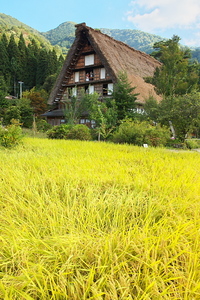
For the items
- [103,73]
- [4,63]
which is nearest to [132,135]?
[103,73]

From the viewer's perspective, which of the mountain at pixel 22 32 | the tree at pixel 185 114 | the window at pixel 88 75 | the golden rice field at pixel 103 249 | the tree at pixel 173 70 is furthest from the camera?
the mountain at pixel 22 32

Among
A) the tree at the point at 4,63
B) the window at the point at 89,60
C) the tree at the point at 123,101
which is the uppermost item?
the tree at the point at 4,63

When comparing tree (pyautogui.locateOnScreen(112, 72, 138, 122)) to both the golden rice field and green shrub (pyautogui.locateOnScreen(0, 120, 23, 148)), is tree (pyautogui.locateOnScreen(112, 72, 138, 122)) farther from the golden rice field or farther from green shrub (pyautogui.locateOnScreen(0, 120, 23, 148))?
the golden rice field

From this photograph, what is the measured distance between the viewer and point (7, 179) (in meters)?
2.08

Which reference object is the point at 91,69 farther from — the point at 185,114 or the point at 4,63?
the point at 4,63

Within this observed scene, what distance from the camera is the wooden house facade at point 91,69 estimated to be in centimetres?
1506

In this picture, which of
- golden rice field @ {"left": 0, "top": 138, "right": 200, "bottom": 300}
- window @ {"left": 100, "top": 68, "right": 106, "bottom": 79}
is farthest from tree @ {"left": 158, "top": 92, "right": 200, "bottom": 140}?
window @ {"left": 100, "top": 68, "right": 106, "bottom": 79}

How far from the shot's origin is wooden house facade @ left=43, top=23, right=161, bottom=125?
1506 centimetres

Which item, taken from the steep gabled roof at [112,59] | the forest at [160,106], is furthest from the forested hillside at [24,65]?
the steep gabled roof at [112,59]

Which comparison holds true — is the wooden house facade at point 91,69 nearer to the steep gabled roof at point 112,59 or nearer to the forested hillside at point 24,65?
the steep gabled roof at point 112,59

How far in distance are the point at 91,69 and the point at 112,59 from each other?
274cm

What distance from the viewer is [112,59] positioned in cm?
1459

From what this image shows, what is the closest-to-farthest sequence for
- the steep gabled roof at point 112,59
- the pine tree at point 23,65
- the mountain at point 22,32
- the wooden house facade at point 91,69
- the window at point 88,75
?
the steep gabled roof at point 112,59
the wooden house facade at point 91,69
the window at point 88,75
the pine tree at point 23,65
the mountain at point 22,32

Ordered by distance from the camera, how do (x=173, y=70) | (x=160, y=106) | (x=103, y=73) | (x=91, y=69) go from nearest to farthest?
(x=160, y=106), (x=173, y=70), (x=103, y=73), (x=91, y=69)
